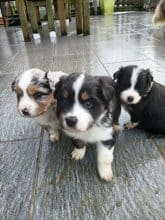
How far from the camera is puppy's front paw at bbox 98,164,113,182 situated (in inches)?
72.4

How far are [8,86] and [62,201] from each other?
8.04 ft

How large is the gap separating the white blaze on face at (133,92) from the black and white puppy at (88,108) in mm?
366

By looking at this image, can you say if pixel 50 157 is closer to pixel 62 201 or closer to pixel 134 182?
pixel 62 201

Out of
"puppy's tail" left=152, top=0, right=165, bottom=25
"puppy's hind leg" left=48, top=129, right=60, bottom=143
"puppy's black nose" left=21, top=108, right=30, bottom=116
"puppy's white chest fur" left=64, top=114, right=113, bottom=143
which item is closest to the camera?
"puppy's white chest fur" left=64, top=114, right=113, bottom=143

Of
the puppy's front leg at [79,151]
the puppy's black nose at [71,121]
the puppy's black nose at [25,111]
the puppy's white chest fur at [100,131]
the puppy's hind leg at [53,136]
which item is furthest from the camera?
the puppy's hind leg at [53,136]

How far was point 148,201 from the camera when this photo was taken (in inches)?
64.4

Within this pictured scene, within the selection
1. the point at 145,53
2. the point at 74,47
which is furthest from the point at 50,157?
the point at 74,47

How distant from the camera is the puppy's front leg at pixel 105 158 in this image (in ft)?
5.82

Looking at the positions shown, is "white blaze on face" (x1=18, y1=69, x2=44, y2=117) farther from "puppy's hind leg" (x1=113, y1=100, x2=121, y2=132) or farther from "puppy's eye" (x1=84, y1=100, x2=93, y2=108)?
"puppy's hind leg" (x1=113, y1=100, x2=121, y2=132)

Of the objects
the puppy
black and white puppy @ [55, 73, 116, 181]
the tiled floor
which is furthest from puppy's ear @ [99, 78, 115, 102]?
the tiled floor

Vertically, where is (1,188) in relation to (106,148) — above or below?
below

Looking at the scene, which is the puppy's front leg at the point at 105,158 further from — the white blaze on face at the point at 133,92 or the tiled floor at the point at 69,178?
the white blaze on face at the point at 133,92

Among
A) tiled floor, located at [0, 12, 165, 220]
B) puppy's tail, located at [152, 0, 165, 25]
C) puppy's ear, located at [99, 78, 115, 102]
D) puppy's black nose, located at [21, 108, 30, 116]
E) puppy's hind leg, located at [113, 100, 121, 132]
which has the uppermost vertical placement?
puppy's tail, located at [152, 0, 165, 25]

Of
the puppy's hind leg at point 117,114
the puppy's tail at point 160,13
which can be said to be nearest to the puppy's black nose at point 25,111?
the puppy's hind leg at point 117,114
